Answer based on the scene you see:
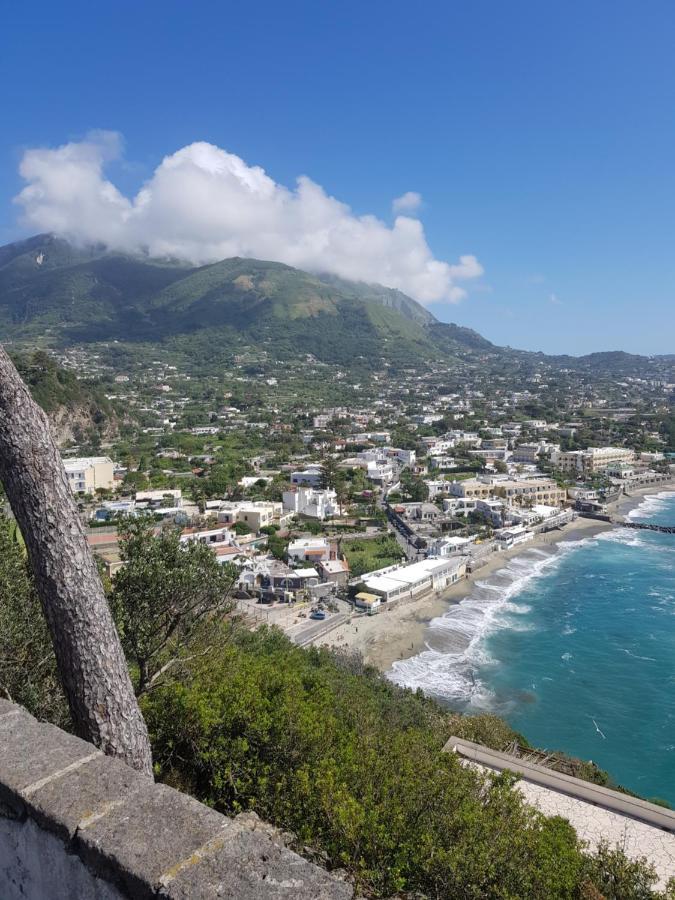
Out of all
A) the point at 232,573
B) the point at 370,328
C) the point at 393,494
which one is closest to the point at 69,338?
the point at 370,328

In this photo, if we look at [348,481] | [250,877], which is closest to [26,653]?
[250,877]

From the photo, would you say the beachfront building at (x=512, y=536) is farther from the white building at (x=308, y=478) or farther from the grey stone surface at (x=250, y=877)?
the grey stone surface at (x=250, y=877)

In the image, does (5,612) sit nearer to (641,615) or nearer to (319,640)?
(319,640)

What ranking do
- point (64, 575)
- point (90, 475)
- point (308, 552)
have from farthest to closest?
1. point (90, 475)
2. point (308, 552)
3. point (64, 575)

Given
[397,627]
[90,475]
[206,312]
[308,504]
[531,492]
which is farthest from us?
[206,312]

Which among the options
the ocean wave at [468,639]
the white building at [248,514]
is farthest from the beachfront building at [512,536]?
the white building at [248,514]

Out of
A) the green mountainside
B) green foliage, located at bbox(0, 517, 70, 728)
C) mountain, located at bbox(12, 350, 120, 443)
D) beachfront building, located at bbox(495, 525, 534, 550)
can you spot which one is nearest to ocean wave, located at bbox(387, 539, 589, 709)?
beachfront building, located at bbox(495, 525, 534, 550)

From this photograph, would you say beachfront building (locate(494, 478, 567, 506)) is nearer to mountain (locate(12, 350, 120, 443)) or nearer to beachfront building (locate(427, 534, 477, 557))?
beachfront building (locate(427, 534, 477, 557))

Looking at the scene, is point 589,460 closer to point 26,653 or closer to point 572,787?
point 572,787
